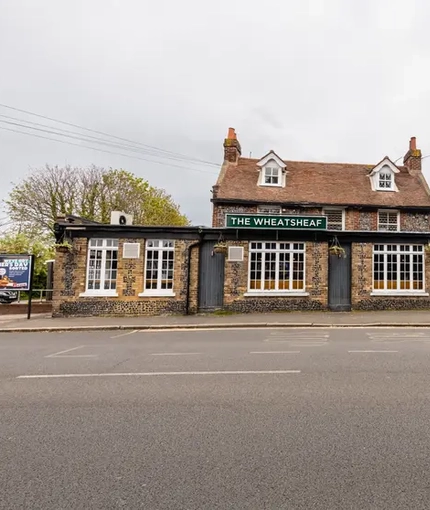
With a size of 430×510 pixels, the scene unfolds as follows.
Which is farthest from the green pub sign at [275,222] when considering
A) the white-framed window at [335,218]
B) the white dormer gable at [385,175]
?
the white dormer gable at [385,175]

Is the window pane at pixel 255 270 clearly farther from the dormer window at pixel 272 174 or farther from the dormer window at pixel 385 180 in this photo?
the dormer window at pixel 385 180

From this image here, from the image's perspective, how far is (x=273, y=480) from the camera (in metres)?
3.00

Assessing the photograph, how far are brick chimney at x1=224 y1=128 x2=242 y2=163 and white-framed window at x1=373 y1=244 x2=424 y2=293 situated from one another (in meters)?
12.0

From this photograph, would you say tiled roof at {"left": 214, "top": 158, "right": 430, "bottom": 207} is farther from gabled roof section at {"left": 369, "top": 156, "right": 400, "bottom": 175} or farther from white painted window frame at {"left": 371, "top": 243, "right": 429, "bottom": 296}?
white painted window frame at {"left": 371, "top": 243, "right": 429, "bottom": 296}

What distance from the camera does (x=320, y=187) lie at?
2353cm

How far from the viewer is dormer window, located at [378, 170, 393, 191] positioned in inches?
933

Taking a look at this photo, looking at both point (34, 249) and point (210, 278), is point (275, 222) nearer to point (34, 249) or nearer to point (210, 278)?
point (210, 278)

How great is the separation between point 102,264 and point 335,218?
14.0m

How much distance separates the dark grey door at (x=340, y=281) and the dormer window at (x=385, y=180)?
8.95 meters

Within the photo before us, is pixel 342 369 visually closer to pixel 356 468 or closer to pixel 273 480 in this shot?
pixel 356 468

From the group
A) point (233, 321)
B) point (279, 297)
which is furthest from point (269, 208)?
point (233, 321)

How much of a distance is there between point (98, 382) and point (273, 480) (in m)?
3.88

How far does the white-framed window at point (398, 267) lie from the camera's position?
17.1 meters

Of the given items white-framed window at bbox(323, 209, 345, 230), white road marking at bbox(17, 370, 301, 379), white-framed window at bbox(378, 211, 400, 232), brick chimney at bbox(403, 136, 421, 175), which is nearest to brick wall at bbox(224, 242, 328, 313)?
white-framed window at bbox(323, 209, 345, 230)
